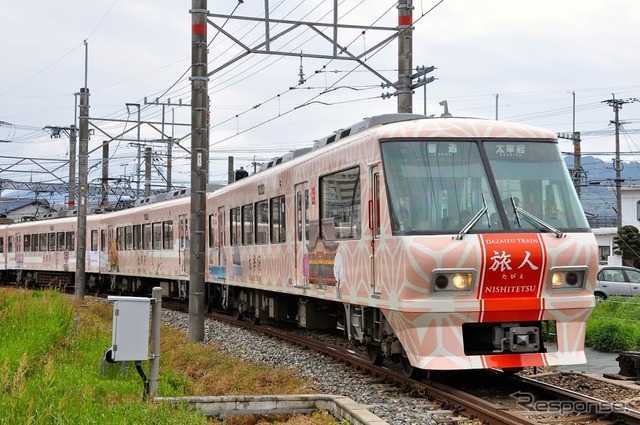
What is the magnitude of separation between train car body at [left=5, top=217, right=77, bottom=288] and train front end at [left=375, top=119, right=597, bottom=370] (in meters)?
25.7

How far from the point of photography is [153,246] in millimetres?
25906

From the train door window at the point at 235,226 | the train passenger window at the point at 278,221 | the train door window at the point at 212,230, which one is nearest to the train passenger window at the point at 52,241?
the train door window at the point at 212,230

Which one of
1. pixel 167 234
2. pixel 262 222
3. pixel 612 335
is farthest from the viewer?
pixel 167 234

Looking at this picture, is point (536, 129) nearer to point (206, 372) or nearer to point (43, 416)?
point (206, 372)

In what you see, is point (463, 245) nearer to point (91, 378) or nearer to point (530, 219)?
point (530, 219)

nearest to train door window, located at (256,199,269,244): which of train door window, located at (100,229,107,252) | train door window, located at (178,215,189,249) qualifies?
train door window, located at (178,215,189,249)

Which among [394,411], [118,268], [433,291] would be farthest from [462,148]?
[118,268]

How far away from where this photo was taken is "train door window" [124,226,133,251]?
2836cm

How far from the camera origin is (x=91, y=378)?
28.4 ft

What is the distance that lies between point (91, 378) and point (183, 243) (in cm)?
1429

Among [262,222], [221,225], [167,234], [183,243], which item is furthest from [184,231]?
[262,222]

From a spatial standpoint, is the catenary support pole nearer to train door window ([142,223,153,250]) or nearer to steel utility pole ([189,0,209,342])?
steel utility pole ([189,0,209,342])

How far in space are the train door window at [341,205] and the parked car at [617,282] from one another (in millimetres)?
16195

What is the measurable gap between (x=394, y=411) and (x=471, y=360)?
3.34 ft
